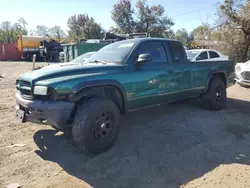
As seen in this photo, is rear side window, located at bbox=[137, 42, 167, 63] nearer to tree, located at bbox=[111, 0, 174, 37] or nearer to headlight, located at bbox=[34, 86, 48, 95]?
headlight, located at bbox=[34, 86, 48, 95]

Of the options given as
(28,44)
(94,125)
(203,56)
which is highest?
(28,44)

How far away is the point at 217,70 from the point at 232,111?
1182 millimetres

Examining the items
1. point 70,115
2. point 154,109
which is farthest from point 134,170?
point 154,109

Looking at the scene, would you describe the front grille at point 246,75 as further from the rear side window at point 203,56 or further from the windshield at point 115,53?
the windshield at point 115,53

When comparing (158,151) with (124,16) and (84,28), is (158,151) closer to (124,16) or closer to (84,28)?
(124,16)

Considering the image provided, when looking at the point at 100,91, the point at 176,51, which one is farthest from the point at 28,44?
the point at 100,91

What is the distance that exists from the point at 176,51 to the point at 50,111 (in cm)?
328

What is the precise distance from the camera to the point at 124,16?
37.8m

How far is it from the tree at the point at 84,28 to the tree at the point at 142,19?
Answer: 509 centimetres

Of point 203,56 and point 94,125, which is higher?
point 203,56

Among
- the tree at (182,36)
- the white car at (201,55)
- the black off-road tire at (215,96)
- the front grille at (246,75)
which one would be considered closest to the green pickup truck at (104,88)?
the black off-road tire at (215,96)

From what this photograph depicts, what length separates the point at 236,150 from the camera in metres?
4.22

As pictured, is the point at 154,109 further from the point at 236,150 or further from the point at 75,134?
the point at 75,134

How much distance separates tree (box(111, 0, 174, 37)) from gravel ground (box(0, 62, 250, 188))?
32711 mm
